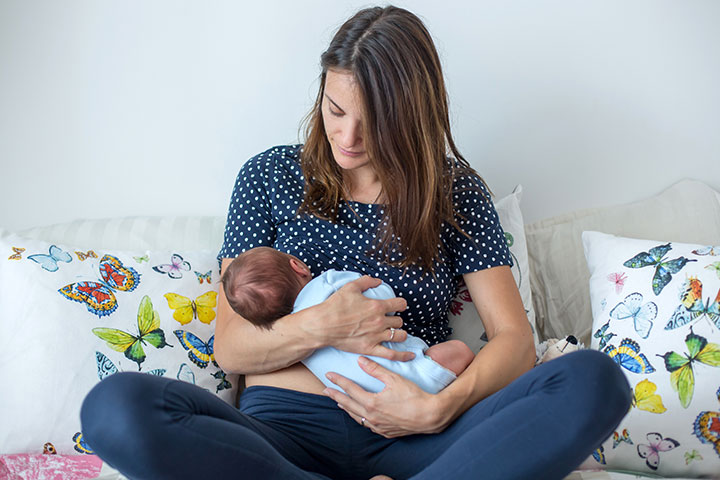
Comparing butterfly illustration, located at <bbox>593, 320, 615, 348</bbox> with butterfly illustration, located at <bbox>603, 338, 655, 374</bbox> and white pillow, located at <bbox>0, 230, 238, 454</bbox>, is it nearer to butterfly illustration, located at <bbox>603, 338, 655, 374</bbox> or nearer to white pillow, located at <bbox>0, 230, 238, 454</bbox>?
butterfly illustration, located at <bbox>603, 338, 655, 374</bbox>

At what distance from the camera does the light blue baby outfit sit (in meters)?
1.30

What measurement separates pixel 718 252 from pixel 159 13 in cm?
163

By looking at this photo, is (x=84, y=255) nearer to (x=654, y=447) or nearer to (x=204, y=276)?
(x=204, y=276)

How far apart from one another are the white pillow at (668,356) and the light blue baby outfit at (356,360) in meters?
0.48

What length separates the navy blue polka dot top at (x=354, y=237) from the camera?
1533 millimetres

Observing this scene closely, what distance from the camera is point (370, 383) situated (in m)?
1.29

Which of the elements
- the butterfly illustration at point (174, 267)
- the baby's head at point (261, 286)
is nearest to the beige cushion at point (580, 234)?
the baby's head at point (261, 286)

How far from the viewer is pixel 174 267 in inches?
65.5

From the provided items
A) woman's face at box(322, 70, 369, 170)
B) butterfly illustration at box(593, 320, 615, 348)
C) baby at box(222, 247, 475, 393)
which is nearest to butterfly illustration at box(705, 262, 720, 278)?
butterfly illustration at box(593, 320, 615, 348)

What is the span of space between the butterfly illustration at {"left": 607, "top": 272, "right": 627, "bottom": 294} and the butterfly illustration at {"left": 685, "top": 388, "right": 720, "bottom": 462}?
35 cm

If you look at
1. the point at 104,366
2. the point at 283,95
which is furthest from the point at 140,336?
the point at 283,95

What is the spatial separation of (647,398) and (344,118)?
93 centimetres

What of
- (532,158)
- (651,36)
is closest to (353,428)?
(532,158)

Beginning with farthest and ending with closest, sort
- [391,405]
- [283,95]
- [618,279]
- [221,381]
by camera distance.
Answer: [283,95], [618,279], [221,381], [391,405]
